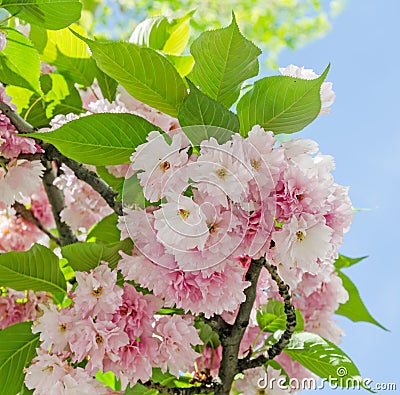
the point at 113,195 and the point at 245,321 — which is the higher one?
the point at 113,195

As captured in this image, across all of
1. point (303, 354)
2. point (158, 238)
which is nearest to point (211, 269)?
point (158, 238)

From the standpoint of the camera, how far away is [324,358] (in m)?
0.84

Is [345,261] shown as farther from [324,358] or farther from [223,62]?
[223,62]

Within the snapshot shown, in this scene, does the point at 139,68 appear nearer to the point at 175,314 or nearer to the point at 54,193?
the point at 175,314

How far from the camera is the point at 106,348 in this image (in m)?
0.68

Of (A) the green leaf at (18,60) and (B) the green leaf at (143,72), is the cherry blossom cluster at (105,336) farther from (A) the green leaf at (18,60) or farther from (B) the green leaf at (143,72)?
(A) the green leaf at (18,60)

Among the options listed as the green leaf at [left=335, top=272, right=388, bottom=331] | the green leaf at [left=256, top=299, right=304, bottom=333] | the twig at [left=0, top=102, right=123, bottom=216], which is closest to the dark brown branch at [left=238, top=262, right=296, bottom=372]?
the green leaf at [left=256, top=299, right=304, bottom=333]

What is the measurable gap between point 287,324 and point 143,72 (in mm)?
321

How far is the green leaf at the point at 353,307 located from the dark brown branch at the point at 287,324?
1.02 feet

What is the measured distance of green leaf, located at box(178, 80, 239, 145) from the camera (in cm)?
64

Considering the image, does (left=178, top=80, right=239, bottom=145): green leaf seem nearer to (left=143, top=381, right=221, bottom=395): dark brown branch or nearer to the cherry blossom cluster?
the cherry blossom cluster

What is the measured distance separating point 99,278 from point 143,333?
75mm

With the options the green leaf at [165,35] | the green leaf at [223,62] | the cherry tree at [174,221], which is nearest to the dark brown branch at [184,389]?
the cherry tree at [174,221]

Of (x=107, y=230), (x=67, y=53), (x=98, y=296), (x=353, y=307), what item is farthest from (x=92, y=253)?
(x=353, y=307)
